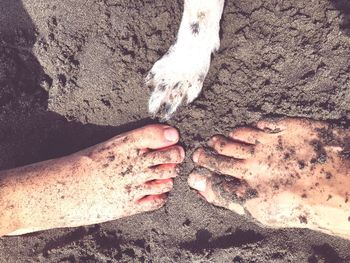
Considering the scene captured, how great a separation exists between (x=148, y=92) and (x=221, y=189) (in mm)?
824

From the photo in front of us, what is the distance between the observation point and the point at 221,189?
3.14 metres

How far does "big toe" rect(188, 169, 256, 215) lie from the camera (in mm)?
3117

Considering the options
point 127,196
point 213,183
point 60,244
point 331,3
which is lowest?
point 60,244

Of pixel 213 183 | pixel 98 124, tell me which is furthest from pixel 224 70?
pixel 98 124

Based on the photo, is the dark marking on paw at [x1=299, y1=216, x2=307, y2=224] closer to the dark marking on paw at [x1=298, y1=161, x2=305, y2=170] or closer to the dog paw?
the dark marking on paw at [x1=298, y1=161, x2=305, y2=170]

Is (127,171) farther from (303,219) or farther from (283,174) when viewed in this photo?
(303,219)

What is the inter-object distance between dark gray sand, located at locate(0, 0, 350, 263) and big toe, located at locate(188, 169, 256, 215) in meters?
0.08

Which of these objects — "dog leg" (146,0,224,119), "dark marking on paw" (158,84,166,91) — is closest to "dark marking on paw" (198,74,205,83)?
"dog leg" (146,0,224,119)

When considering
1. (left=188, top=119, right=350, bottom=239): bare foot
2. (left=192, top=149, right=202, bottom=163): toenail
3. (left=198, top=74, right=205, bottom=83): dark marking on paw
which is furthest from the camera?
(left=192, top=149, right=202, bottom=163): toenail

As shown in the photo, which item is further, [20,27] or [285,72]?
[20,27]

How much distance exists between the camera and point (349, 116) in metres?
2.98

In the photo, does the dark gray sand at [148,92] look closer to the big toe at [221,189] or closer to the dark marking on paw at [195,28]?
the big toe at [221,189]

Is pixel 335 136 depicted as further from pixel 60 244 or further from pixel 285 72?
pixel 60 244

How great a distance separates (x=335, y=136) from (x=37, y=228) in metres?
2.13
